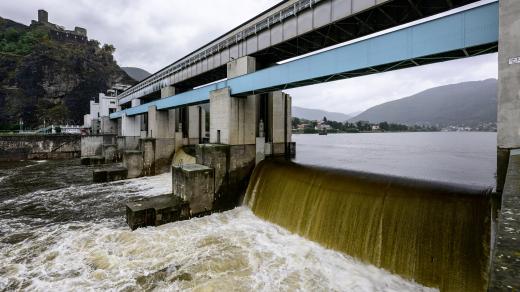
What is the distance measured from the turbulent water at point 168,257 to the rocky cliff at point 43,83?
61655 millimetres

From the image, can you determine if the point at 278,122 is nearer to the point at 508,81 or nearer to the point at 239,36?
the point at 239,36

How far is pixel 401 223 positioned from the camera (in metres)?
7.51

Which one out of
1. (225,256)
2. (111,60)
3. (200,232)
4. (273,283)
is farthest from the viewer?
(111,60)

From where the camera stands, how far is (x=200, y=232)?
11016 millimetres

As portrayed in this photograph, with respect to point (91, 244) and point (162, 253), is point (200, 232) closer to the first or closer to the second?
point (162, 253)

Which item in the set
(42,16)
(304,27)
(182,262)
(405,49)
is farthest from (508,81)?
(42,16)

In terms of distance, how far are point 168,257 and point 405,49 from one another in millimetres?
11072

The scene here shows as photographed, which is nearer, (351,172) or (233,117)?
(351,172)

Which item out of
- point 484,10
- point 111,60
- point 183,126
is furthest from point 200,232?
point 111,60

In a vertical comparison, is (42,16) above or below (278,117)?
above

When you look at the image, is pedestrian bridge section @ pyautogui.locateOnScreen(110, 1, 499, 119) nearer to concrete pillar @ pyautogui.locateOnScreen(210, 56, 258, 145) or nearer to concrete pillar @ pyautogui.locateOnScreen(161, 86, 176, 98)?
concrete pillar @ pyautogui.locateOnScreen(210, 56, 258, 145)

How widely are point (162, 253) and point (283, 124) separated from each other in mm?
13325

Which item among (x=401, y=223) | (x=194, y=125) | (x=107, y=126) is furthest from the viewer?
(x=107, y=126)

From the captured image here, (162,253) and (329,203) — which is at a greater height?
(329,203)
